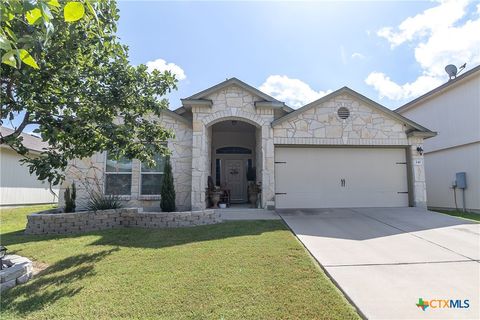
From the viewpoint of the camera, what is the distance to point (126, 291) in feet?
13.1

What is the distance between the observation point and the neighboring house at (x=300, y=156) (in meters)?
10.2

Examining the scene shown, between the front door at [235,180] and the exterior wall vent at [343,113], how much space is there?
557cm

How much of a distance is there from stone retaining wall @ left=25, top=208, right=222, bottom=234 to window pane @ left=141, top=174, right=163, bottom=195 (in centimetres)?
188

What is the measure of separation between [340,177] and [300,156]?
5.93 ft

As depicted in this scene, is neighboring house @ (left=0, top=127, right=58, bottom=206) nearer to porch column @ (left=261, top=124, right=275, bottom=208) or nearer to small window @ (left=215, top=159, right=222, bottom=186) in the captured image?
small window @ (left=215, top=159, right=222, bottom=186)

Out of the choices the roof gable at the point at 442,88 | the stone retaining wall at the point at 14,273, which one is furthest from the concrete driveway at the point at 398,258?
the roof gable at the point at 442,88

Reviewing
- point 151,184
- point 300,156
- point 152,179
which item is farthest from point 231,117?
point 151,184

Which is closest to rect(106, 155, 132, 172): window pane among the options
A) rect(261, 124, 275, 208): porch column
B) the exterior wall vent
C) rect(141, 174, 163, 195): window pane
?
rect(141, 174, 163, 195): window pane

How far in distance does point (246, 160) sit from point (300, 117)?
451 cm

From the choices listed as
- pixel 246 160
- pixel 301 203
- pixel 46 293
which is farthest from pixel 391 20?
pixel 46 293

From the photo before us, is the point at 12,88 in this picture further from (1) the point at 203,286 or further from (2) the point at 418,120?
(2) the point at 418,120

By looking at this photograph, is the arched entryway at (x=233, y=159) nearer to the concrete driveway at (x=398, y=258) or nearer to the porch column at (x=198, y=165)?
the porch column at (x=198, y=165)

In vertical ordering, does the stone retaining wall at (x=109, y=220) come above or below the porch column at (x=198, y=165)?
below

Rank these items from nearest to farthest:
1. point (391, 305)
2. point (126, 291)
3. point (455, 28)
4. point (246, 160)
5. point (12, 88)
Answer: point (391, 305)
point (126, 291)
point (12, 88)
point (455, 28)
point (246, 160)
